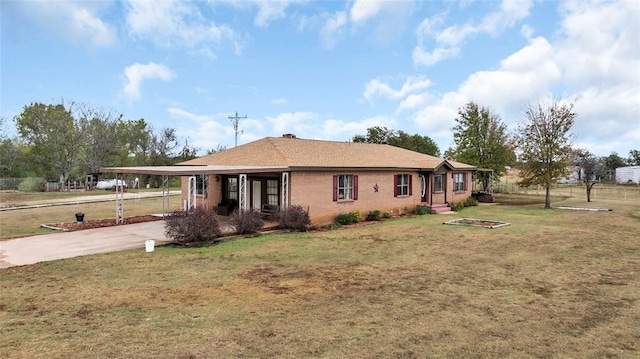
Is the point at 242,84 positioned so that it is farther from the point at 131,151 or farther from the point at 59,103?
the point at 131,151

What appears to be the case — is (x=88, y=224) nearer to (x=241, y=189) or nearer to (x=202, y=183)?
(x=202, y=183)

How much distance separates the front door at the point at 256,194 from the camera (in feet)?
67.7

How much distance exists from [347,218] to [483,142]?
2287 centimetres

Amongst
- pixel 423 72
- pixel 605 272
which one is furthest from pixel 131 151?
pixel 605 272

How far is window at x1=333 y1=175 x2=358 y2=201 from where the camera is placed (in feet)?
64.6

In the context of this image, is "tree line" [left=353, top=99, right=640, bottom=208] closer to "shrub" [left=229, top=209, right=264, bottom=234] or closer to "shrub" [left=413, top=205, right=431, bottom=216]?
"shrub" [left=413, top=205, right=431, bottom=216]

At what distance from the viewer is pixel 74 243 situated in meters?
13.5

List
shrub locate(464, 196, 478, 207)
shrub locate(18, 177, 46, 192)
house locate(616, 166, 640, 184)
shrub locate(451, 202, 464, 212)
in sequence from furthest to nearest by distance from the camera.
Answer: house locate(616, 166, 640, 184), shrub locate(18, 177, 46, 192), shrub locate(464, 196, 478, 207), shrub locate(451, 202, 464, 212)

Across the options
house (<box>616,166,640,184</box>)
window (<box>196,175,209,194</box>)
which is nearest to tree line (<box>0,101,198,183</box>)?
window (<box>196,175,209,194</box>)

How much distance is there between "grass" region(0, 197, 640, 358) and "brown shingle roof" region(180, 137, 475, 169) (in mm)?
6437

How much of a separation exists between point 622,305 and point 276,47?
2346 cm

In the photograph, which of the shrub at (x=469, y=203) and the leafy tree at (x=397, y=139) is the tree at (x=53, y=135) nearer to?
the leafy tree at (x=397, y=139)

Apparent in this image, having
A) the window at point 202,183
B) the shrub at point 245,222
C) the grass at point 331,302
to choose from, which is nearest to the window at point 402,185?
the grass at point 331,302

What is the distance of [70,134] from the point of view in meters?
50.1
